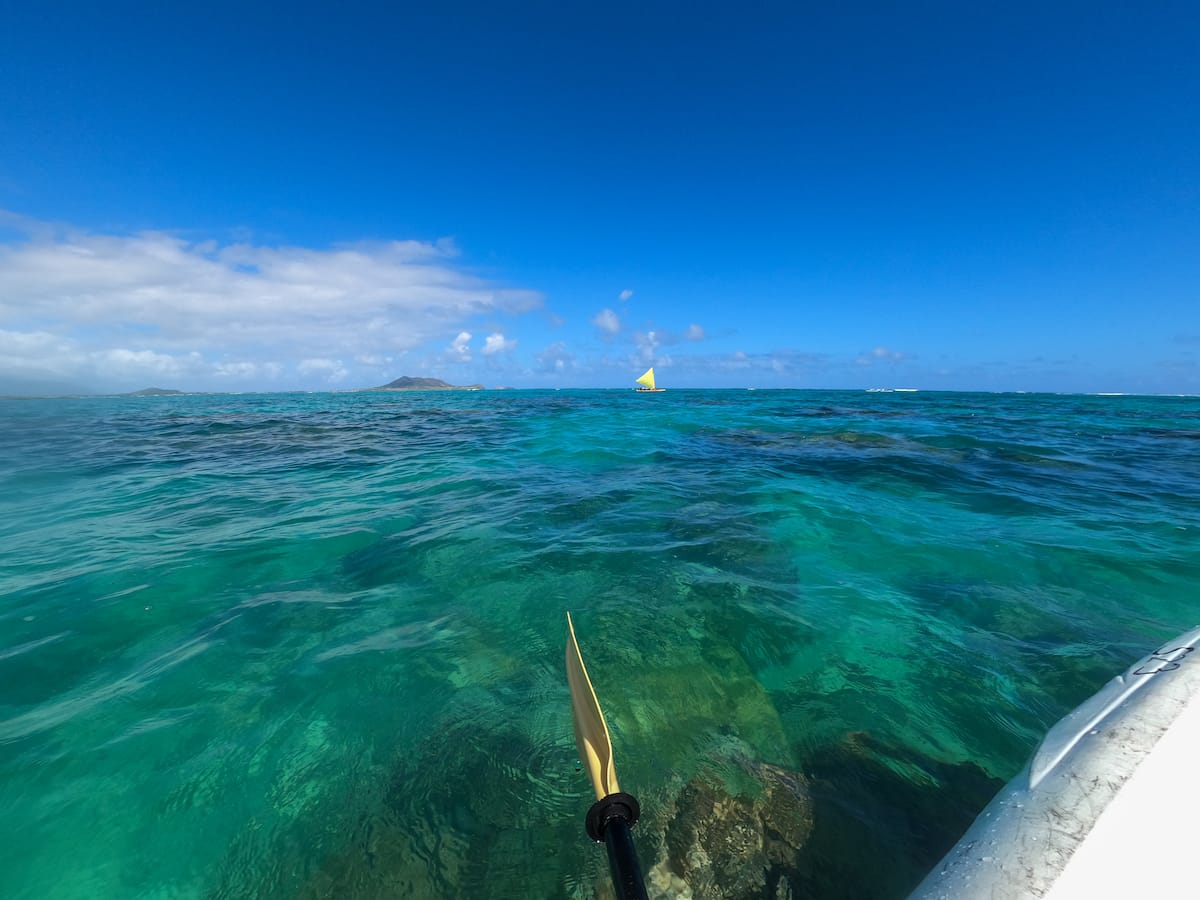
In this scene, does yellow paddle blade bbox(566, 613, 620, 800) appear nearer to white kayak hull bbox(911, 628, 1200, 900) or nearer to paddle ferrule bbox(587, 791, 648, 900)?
paddle ferrule bbox(587, 791, 648, 900)

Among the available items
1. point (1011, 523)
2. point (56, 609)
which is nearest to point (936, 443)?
point (1011, 523)

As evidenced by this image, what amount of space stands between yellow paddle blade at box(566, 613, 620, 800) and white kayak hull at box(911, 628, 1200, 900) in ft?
4.53

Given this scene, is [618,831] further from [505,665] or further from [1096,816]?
[505,665]

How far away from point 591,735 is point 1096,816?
2.29 metres

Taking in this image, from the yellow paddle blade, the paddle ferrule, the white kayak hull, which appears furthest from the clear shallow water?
the white kayak hull

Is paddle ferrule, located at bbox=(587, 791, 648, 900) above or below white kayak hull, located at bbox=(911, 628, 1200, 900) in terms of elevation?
below

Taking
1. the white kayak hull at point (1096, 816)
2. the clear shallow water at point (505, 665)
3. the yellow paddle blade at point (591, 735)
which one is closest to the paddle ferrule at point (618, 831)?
the yellow paddle blade at point (591, 735)

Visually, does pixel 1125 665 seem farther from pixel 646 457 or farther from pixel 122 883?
pixel 646 457

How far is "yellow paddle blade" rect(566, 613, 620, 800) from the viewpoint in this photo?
238 centimetres

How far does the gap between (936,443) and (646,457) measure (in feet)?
41.3

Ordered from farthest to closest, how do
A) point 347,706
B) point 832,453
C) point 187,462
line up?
point 832,453
point 187,462
point 347,706

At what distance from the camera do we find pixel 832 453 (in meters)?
15.9

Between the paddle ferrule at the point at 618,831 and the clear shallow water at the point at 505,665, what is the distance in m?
0.84

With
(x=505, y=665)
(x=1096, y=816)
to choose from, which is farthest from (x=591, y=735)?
(x=1096, y=816)
